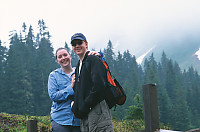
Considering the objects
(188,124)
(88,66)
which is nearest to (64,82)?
(88,66)

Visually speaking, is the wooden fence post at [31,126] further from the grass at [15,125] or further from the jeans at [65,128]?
the grass at [15,125]

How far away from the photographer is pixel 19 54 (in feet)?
189

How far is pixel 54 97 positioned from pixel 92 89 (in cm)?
75

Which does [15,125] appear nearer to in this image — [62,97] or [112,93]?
[62,97]

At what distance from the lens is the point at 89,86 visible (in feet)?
8.02

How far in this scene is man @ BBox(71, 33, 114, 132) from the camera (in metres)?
2.31

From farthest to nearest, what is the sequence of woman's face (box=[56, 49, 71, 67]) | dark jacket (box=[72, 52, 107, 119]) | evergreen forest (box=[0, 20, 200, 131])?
evergreen forest (box=[0, 20, 200, 131]) → woman's face (box=[56, 49, 71, 67]) → dark jacket (box=[72, 52, 107, 119])

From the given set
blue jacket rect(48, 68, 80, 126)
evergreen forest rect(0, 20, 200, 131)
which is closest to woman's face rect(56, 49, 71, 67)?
blue jacket rect(48, 68, 80, 126)

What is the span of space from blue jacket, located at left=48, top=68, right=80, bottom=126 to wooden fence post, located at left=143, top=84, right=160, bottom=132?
2.09 meters

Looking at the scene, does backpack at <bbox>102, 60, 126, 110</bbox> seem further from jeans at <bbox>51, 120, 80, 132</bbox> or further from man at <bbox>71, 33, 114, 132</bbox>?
jeans at <bbox>51, 120, 80, 132</bbox>

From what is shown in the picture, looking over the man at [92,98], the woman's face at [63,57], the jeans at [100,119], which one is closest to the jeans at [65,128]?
the man at [92,98]

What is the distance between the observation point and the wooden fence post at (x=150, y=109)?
178 inches

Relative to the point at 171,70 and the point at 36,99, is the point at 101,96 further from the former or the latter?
the point at 171,70

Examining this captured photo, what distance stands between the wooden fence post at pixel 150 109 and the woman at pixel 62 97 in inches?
81.6
